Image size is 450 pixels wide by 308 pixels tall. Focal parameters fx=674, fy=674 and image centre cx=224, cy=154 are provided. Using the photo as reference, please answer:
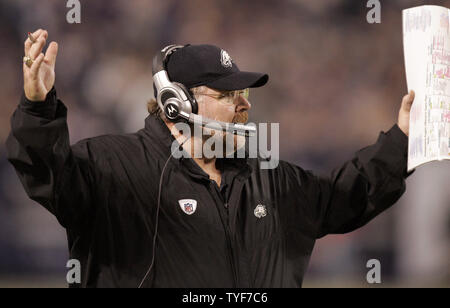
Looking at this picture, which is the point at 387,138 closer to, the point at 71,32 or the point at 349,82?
the point at 349,82

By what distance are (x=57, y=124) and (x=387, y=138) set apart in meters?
0.87

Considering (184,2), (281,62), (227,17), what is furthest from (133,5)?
(281,62)

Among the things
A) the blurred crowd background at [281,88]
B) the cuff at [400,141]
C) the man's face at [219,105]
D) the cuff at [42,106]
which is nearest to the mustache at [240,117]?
the man's face at [219,105]

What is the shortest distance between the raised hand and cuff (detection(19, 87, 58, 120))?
0.04 ft

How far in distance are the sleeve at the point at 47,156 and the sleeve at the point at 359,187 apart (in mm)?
652

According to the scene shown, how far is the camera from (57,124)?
150cm

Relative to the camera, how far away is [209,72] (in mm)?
1833

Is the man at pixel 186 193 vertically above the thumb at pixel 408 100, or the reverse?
the thumb at pixel 408 100

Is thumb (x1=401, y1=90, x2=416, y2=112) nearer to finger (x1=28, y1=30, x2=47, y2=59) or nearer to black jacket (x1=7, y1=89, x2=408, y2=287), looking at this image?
black jacket (x1=7, y1=89, x2=408, y2=287)

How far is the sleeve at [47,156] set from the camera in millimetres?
1481

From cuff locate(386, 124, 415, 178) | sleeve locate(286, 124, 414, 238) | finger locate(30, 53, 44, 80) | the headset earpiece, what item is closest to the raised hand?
finger locate(30, 53, 44, 80)

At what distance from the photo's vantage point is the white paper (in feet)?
5.65

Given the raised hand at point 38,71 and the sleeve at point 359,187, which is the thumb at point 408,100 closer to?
the sleeve at point 359,187

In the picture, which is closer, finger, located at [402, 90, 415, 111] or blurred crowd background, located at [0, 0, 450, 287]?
finger, located at [402, 90, 415, 111]
